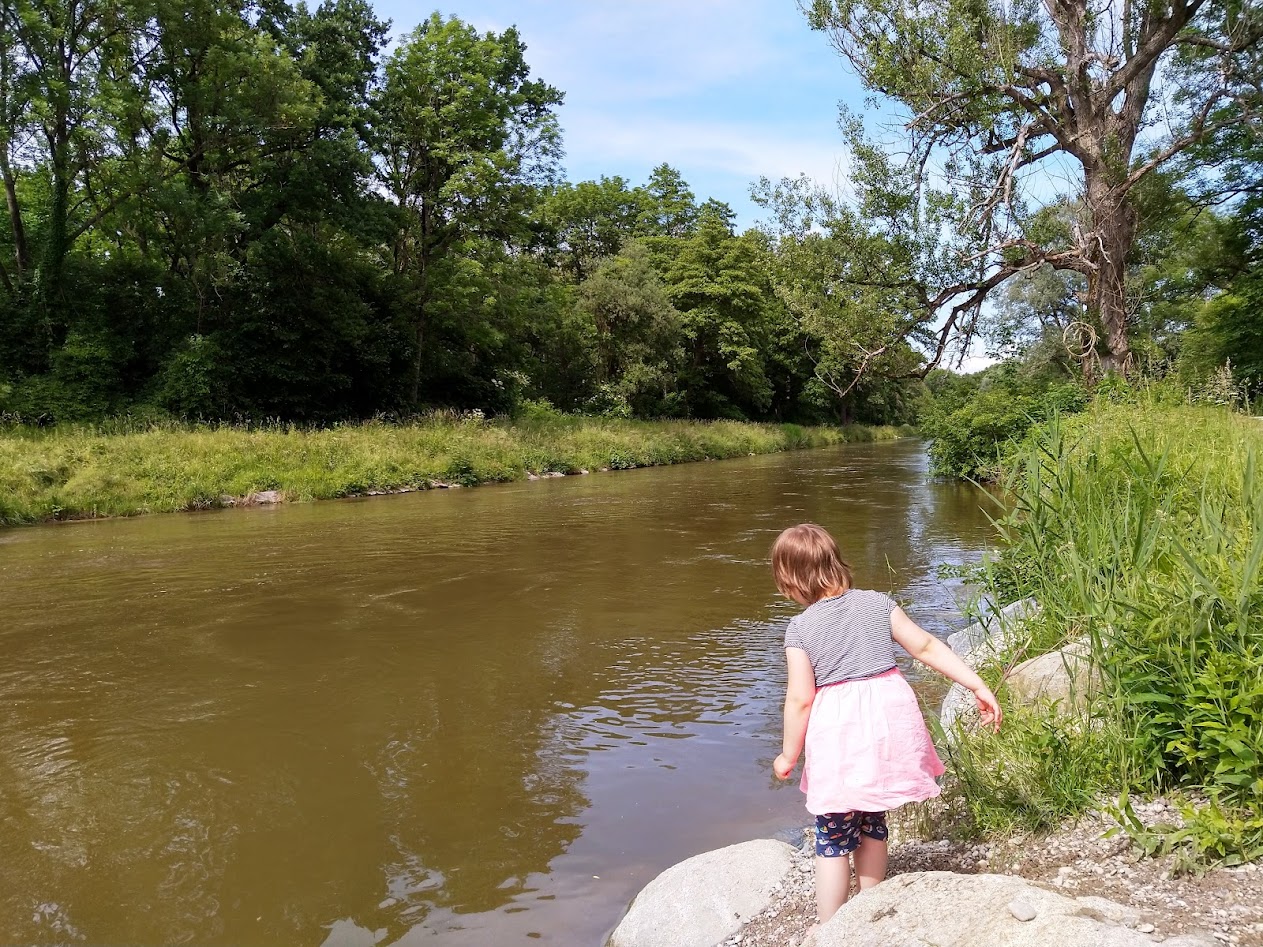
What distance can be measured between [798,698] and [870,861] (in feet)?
2.11

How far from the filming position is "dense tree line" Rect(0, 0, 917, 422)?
21906 mm

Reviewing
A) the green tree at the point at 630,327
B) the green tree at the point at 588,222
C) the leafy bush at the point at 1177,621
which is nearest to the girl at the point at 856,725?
the leafy bush at the point at 1177,621

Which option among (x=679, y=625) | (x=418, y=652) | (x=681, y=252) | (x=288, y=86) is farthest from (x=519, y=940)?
(x=681, y=252)

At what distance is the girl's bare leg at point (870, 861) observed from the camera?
114 inches

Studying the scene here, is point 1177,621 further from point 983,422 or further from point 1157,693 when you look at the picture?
point 983,422

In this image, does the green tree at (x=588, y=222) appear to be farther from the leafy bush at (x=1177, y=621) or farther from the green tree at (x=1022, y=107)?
the leafy bush at (x=1177, y=621)

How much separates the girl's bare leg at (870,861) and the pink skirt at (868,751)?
0.78 ft

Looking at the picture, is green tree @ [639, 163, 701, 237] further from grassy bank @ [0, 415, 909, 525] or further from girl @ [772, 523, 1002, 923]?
girl @ [772, 523, 1002, 923]

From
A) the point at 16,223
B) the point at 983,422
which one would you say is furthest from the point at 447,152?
the point at 983,422

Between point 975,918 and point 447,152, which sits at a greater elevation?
point 447,152

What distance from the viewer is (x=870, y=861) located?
2.90m

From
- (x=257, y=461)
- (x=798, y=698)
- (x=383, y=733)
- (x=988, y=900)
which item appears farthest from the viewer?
(x=257, y=461)

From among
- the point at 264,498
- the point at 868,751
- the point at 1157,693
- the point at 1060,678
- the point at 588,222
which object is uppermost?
the point at 588,222

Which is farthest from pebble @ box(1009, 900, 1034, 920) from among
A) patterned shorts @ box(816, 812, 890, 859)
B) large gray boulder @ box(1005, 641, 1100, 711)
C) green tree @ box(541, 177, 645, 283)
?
green tree @ box(541, 177, 645, 283)
